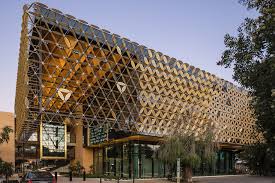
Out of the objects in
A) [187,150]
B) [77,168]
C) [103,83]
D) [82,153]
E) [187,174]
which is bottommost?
[77,168]

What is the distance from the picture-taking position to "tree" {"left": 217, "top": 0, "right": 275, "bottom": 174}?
1408 cm

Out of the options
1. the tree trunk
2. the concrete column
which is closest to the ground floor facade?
the concrete column

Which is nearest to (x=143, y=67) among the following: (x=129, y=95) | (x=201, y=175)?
(x=129, y=95)

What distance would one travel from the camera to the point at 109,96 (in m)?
41.6

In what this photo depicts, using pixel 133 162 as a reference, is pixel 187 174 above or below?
above

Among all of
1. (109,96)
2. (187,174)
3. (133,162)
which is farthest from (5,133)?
(187,174)

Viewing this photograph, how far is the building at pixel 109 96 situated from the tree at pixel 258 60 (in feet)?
65.8

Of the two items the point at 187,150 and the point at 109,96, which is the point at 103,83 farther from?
the point at 187,150

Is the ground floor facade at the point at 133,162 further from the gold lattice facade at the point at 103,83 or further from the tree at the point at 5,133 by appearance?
the tree at the point at 5,133

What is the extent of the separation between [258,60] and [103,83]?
26594 mm

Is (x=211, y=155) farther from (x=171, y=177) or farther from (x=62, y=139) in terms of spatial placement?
(x=62, y=139)

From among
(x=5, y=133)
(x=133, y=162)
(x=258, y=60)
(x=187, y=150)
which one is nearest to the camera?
(x=258, y=60)

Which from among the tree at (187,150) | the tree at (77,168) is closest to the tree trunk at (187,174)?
the tree at (187,150)

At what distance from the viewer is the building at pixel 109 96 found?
3584cm
